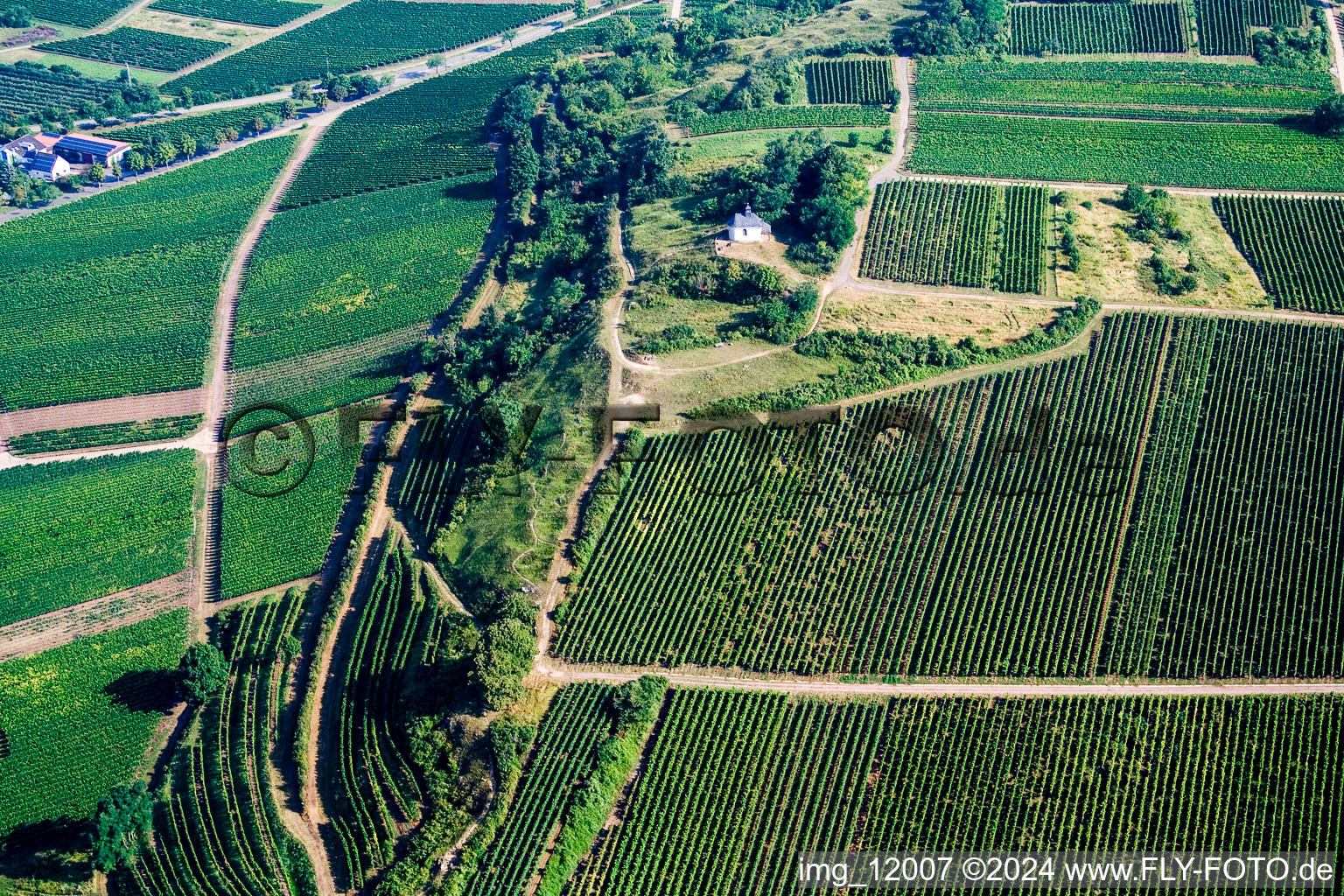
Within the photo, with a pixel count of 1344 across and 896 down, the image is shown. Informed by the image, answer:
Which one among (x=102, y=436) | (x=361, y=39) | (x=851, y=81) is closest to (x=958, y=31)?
(x=851, y=81)

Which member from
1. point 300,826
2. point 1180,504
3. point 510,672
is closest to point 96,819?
point 300,826

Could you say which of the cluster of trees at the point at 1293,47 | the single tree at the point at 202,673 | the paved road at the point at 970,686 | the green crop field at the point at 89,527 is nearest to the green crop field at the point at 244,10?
the green crop field at the point at 89,527

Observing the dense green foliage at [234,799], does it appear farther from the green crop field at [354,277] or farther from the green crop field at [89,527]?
the green crop field at [354,277]

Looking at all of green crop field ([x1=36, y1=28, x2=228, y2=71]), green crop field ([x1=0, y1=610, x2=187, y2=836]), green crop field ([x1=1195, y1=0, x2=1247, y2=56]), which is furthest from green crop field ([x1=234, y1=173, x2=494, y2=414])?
green crop field ([x1=1195, y1=0, x2=1247, y2=56])

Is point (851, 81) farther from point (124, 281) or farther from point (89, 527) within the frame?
point (89, 527)

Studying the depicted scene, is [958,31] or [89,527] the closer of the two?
[89,527]

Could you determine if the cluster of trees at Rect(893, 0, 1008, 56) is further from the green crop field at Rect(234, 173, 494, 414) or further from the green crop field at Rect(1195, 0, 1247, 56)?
the green crop field at Rect(234, 173, 494, 414)
